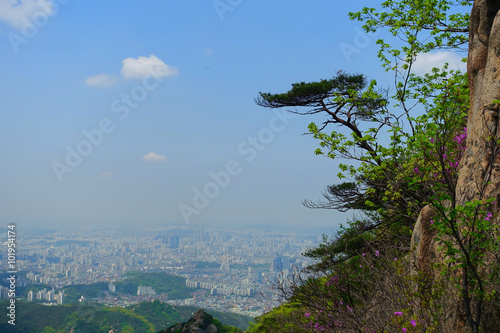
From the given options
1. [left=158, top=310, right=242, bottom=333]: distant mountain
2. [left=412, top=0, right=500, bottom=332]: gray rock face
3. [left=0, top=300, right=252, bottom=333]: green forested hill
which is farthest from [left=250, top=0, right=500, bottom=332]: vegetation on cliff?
[left=0, top=300, right=252, bottom=333]: green forested hill

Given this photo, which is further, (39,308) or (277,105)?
(39,308)

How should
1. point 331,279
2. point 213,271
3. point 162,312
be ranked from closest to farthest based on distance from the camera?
point 331,279 < point 162,312 < point 213,271

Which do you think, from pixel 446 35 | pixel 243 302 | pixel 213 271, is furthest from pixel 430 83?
pixel 213 271

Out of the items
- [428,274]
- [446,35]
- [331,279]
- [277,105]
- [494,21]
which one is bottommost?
[331,279]

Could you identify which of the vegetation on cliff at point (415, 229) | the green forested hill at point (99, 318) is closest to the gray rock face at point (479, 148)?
the vegetation on cliff at point (415, 229)

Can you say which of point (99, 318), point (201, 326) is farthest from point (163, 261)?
point (201, 326)

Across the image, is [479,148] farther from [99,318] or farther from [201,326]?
[99,318]

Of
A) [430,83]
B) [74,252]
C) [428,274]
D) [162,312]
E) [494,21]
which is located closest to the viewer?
[428,274]

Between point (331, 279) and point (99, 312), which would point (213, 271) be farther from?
point (331, 279)
